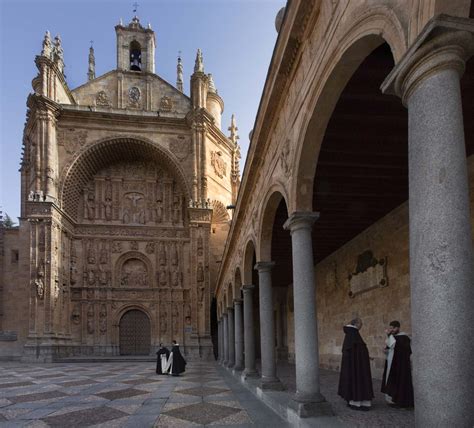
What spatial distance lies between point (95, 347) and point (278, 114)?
26089 millimetres

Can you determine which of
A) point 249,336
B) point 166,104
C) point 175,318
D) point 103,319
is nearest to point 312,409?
point 249,336

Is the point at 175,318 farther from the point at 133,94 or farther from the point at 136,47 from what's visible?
the point at 136,47

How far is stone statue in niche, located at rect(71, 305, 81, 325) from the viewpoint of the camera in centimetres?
2999

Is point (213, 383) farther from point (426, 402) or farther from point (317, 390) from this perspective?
point (426, 402)

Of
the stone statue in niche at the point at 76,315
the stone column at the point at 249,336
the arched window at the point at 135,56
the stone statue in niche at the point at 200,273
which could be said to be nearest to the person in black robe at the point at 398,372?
the stone column at the point at 249,336

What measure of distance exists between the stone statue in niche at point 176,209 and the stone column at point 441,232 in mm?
30712

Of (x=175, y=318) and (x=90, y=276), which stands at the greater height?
(x=90, y=276)

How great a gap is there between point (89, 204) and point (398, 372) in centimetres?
2900

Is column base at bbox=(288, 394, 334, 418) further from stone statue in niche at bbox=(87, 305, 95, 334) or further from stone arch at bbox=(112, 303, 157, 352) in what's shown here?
stone statue in niche at bbox=(87, 305, 95, 334)

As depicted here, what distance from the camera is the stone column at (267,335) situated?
9086 mm

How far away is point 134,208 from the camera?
33.1 m

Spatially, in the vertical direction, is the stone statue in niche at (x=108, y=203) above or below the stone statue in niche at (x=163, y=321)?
above

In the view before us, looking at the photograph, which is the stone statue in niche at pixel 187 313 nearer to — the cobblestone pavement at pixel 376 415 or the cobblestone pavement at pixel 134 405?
the cobblestone pavement at pixel 134 405

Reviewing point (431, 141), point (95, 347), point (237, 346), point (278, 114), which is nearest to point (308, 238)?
point (278, 114)
